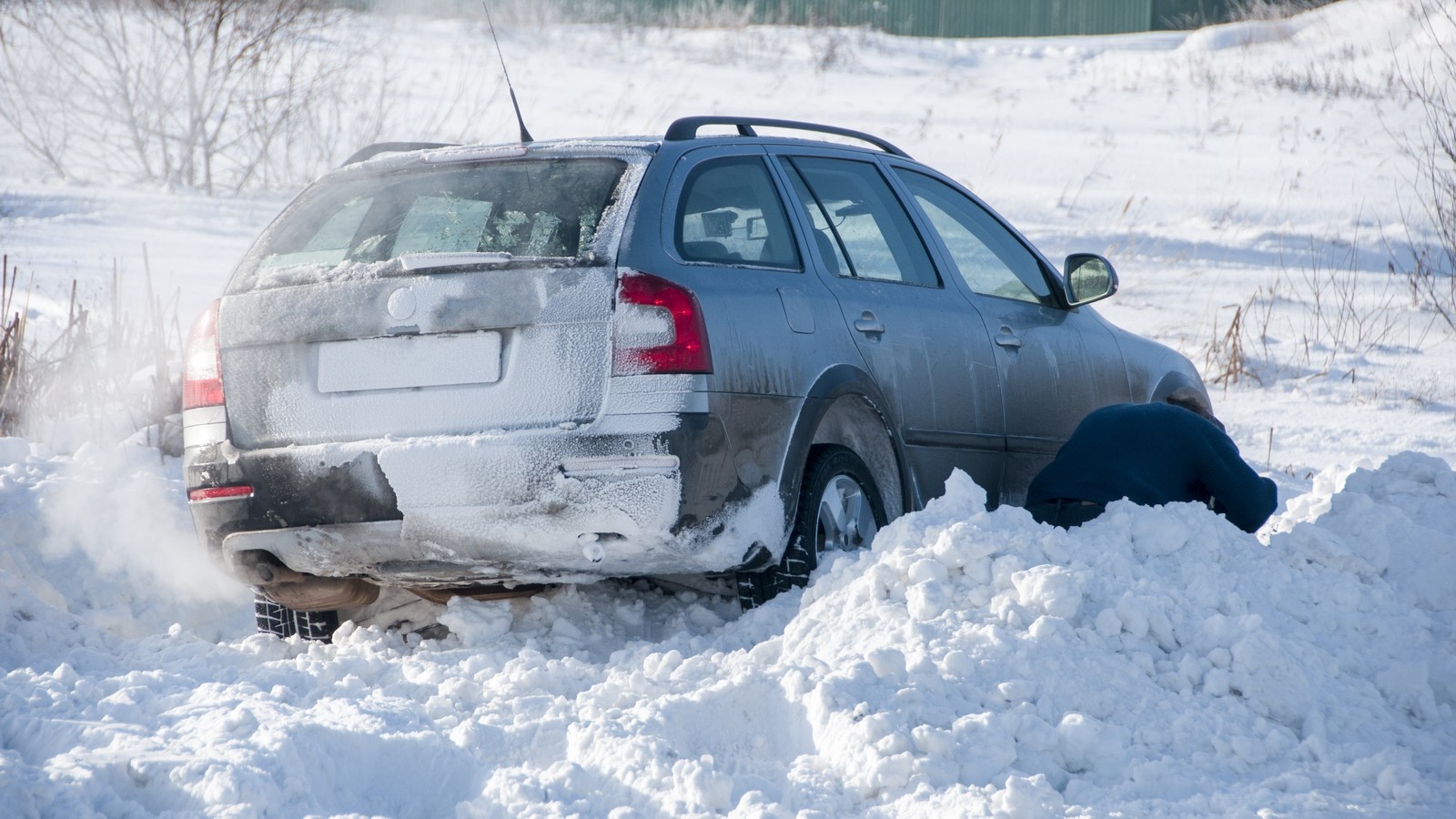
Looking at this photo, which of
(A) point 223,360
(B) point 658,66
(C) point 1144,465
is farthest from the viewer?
(B) point 658,66

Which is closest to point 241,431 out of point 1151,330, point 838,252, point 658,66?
point 838,252

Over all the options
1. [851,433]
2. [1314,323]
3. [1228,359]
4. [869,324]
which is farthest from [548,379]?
[1314,323]

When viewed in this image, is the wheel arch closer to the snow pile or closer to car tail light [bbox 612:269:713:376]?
the snow pile

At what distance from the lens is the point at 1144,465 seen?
15.4 feet

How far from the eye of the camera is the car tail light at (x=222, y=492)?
13.3 ft

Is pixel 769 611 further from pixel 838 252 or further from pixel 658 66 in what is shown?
pixel 658 66

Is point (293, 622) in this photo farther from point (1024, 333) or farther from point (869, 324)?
point (1024, 333)

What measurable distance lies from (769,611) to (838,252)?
1284 mm

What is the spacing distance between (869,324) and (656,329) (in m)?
1.08

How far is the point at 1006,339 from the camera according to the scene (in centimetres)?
541

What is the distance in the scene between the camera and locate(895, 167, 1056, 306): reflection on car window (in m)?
5.55

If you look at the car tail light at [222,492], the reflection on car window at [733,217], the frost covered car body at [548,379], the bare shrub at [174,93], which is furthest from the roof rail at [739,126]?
the bare shrub at [174,93]

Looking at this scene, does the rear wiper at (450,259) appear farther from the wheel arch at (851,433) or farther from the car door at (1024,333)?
the car door at (1024,333)

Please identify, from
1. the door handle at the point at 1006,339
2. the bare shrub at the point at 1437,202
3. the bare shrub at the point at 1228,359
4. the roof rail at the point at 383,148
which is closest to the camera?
the roof rail at the point at 383,148
